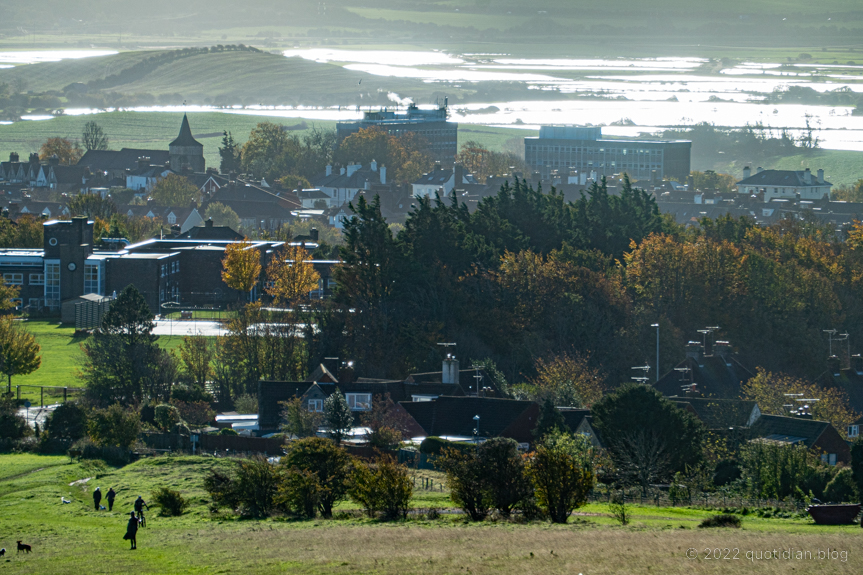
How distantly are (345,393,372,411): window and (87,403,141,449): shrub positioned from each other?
862cm

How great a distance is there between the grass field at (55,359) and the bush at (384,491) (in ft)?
93.1

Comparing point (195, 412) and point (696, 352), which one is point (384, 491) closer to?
point (195, 412)

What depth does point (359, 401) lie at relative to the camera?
168 ft

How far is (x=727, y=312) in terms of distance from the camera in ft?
231

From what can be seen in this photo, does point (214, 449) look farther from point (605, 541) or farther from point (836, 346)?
point (836, 346)

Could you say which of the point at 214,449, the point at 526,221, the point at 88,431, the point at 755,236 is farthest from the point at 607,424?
the point at 755,236

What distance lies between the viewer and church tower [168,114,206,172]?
149 m

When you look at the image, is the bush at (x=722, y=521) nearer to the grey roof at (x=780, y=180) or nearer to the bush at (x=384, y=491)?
the bush at (x=384, y=491)

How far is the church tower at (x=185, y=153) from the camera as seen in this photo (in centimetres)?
14862

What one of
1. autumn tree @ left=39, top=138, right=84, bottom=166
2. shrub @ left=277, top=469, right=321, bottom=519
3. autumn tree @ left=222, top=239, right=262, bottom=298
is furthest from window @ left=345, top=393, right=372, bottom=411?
autumn tree @ left=39, top=138, right=84, bottom=166

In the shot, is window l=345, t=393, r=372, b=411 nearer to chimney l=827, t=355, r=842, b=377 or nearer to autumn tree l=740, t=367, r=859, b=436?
autumn tree l=740, t=367, r=859, b=436

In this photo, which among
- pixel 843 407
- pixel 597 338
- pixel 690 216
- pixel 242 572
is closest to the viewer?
pixel 242 572

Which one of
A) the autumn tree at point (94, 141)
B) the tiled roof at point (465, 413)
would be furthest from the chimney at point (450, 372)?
the autumn tree at point (94, 141)

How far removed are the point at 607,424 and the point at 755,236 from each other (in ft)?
150
